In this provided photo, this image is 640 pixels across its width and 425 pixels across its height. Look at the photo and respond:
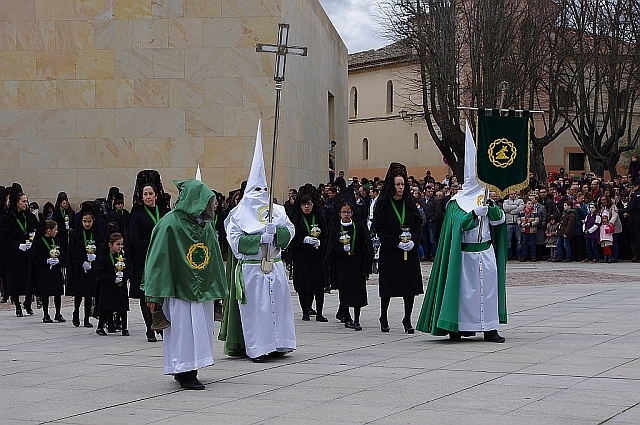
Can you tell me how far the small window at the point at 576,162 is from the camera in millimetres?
55938

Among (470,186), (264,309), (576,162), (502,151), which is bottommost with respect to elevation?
(264,309)

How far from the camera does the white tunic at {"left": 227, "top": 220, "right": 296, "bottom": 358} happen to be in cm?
1084

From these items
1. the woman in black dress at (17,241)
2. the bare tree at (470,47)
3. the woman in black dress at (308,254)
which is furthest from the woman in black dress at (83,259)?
the bare tree at (470,47)

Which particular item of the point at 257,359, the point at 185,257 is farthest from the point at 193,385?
the point at 257,359

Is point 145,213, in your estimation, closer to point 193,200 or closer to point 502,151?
point 193,200

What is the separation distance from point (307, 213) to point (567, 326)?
3.87 m

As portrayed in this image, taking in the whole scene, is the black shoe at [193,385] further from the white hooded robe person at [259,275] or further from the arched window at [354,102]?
the arched window at [354,102]

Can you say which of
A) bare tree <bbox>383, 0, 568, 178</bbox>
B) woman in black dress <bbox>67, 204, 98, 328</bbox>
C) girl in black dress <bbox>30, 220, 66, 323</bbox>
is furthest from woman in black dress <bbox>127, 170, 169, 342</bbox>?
bare tree <bbox>383, 0, 568, 178</bbox>

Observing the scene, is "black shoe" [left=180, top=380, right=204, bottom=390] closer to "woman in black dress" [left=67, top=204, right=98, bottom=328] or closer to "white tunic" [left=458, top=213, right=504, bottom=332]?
"white tunic" [left=458, top=213, right=504, bottom=332]

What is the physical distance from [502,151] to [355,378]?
384 centimetres

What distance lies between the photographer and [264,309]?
11.0 meters

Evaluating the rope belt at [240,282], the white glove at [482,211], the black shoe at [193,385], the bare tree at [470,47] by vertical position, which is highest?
the bare tree at [470,47]

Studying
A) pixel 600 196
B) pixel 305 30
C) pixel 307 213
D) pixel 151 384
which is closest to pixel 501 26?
pixel 305 30

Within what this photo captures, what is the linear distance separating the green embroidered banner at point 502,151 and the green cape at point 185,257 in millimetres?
3796
